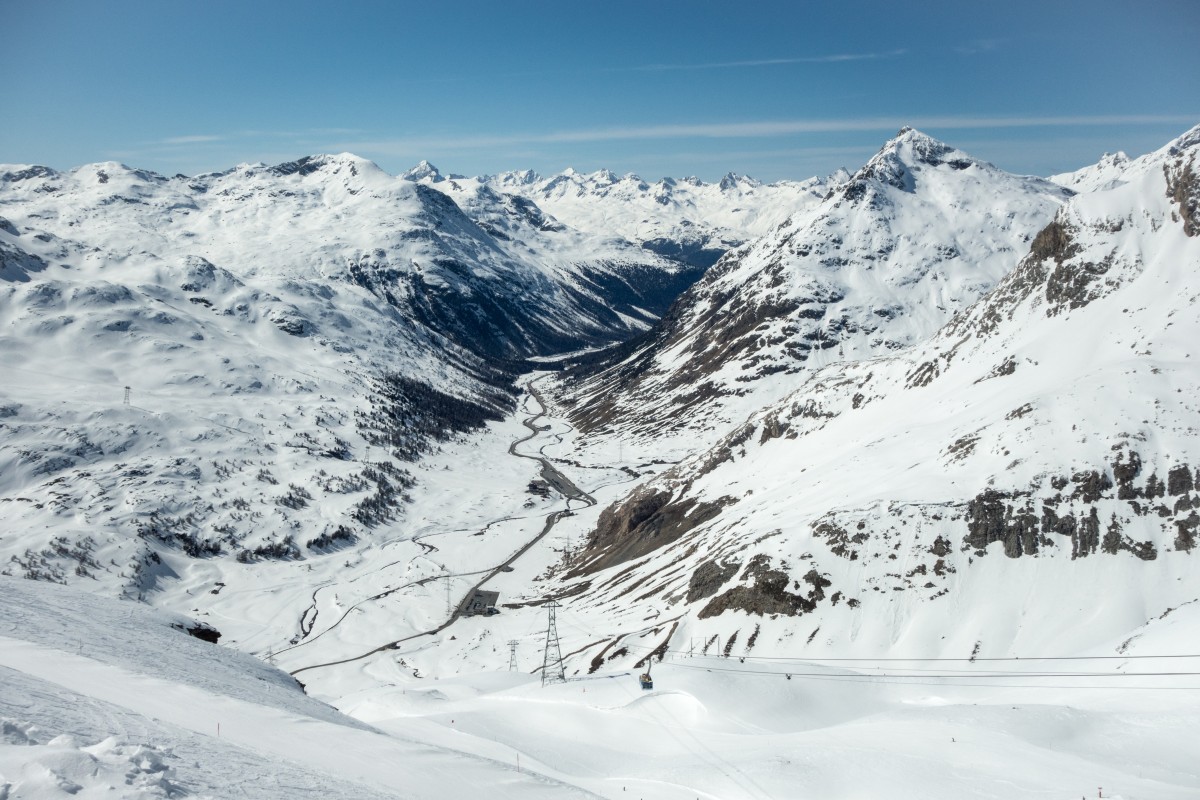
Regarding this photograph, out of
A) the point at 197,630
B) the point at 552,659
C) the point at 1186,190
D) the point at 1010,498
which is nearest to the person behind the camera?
the point at 197,630

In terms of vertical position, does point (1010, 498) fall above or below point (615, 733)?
above

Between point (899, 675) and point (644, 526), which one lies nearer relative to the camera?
point (899, 675)

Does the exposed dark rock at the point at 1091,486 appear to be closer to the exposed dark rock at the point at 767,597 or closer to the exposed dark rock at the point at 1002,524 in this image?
the exposed dark rock at the point at 1002,524

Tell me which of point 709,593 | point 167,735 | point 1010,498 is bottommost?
point 167,735

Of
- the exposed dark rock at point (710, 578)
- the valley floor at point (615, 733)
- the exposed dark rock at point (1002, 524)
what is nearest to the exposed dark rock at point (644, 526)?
the exposed dark rock at point (710, 578)

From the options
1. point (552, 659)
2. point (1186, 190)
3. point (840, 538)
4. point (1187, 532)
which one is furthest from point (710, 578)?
point (1186, 190)

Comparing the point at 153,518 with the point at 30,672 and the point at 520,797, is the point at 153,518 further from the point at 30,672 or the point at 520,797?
the point at 520,797

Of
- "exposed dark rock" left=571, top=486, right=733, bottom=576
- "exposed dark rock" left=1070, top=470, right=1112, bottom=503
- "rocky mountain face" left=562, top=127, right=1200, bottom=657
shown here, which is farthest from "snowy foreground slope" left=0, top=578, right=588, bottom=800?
"exposed dark rock" left=571, top=486, right=733, bottom=576

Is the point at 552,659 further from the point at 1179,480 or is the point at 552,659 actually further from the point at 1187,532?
the point at 1179,480

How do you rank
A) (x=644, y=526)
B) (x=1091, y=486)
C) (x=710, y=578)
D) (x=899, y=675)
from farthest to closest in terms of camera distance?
(x=644, y=526)
(x=710, y=578)
(x=1091, y=486)
(x=899, y=675)

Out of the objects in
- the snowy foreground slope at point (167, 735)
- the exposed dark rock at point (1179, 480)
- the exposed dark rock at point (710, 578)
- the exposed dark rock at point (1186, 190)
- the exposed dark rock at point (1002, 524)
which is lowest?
the snowy foreground slope at point (167, 735)
